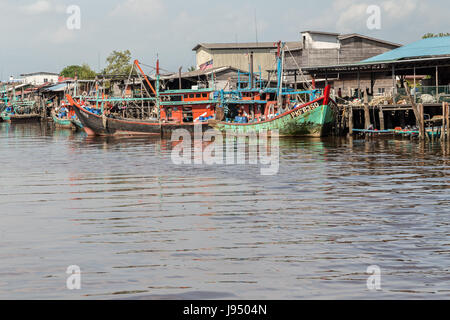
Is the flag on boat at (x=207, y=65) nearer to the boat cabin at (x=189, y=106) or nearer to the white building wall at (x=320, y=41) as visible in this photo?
the white building wall at (x=320, y=41)

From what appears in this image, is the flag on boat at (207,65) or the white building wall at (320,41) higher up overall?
the white building wall at (320,41)

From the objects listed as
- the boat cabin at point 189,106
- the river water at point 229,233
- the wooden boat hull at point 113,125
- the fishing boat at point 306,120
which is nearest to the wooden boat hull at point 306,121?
the fishing boat at point 306,120

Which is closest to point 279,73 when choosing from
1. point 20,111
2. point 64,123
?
point 64,123

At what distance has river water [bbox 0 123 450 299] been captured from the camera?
7363 millimetres

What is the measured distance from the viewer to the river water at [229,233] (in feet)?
24.2

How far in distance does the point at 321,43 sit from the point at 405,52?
1936 cm

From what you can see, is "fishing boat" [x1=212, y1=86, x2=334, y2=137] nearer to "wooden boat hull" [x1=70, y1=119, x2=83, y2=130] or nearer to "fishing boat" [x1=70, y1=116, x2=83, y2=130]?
"wooden boat hull" [x1=70, y1=119, x2=83, y2=130]

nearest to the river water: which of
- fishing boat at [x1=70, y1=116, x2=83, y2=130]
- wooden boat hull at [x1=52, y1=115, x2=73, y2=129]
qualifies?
fishing boat at [x1=70, y1=116, x2=83, y2=130]

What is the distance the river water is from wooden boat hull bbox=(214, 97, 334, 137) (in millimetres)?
16415

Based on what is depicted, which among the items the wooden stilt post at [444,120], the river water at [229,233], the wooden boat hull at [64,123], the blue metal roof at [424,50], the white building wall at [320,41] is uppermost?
the white building wall at [320,41]

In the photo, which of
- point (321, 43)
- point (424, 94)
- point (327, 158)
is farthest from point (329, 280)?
point (321, 43)

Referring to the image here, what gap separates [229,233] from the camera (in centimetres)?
1023

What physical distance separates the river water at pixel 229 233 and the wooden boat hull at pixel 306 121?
16.4 m
